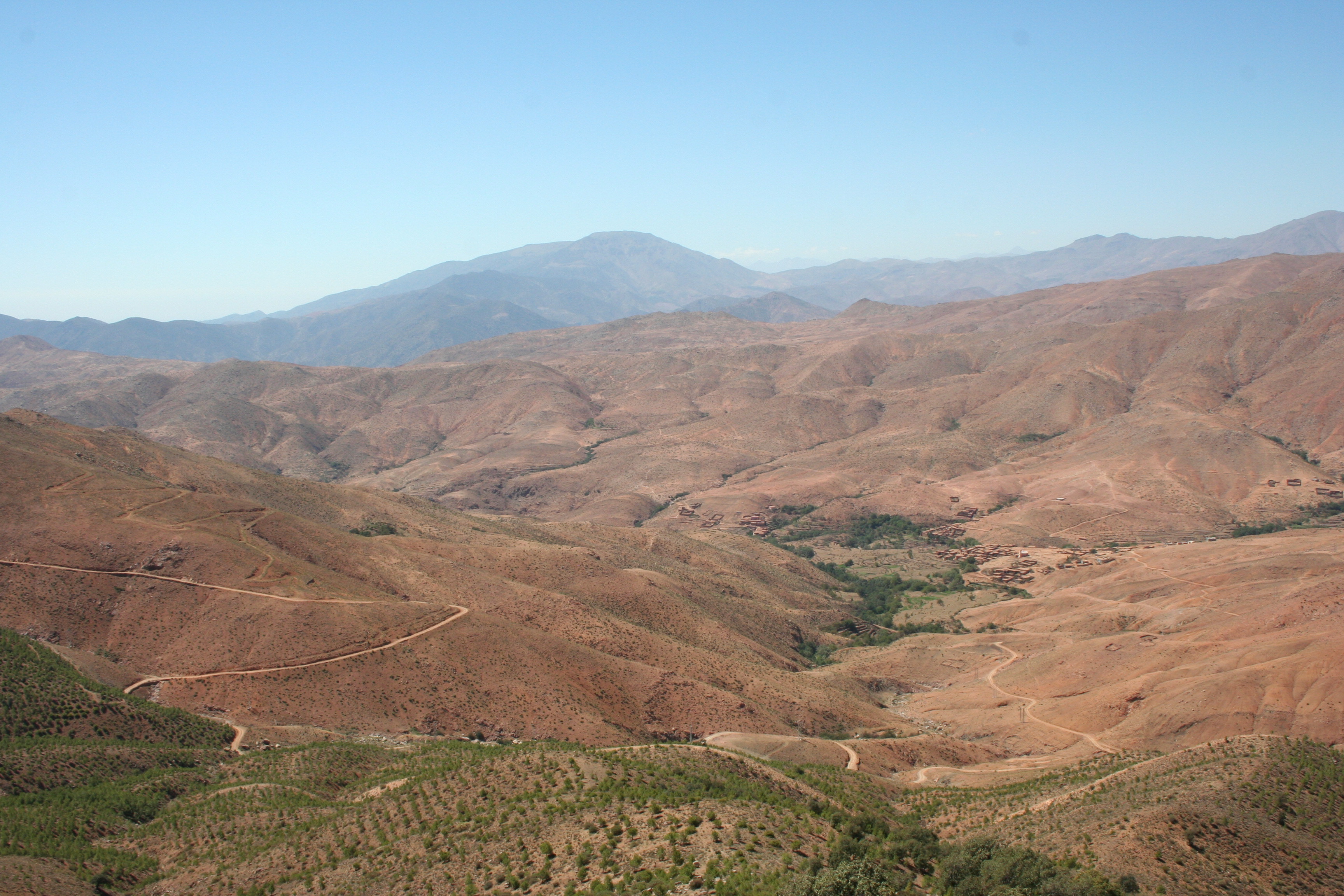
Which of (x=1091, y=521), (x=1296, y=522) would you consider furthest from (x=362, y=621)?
(x=1296, y=522)

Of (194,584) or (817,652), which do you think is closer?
(194,584)

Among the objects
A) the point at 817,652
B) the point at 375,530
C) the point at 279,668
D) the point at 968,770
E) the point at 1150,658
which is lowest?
the point at 817,652

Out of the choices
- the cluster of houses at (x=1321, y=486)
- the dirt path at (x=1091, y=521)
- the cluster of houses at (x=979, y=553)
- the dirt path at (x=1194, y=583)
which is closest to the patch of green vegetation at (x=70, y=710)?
the dirt path at (x=1194, y=583)

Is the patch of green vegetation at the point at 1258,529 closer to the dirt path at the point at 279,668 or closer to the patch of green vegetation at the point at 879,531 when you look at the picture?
the patch of green vegetation at the point at 879,531

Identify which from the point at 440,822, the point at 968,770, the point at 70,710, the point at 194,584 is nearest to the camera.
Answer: the point at 440,822

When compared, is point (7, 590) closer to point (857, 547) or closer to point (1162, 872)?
point (1162, 872)

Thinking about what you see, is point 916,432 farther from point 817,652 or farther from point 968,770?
point 968,770
